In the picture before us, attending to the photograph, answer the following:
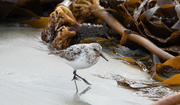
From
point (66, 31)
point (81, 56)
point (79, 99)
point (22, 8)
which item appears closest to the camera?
point (79, 99)

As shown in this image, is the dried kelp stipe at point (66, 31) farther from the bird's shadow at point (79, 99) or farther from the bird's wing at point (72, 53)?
the bird's shadow at point (79, 99)

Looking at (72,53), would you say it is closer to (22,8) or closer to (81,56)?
(81,56)

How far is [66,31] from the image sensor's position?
3264 millimetres

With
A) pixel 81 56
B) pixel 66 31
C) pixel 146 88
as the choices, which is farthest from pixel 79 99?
pixel 66 31

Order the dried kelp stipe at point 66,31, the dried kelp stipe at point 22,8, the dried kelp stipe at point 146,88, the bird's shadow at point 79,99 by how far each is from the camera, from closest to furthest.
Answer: the bird's shadow at point 79,99
the dried kelp stipe at point 146,88
the dried kelp stipe at point 66,31
the dried kelp stipe at point 22,8

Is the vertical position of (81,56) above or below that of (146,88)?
above

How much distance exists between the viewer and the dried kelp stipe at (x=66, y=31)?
3266 mm

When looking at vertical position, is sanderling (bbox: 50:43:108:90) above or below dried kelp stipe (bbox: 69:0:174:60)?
below

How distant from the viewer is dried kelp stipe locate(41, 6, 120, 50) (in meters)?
3.27

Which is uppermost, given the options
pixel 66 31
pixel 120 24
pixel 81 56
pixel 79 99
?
pixel 120 24

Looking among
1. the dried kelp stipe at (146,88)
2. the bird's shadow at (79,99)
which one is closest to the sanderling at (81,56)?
the bird's shadow at (79,99)

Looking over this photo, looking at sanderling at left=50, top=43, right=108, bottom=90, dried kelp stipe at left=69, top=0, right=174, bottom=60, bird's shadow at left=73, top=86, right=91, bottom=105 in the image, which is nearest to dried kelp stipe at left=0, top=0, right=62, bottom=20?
dried kelp stipe at left=69, top=0, right=174, bottom=60

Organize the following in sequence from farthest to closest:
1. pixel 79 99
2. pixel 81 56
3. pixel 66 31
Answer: pixel 66 31
pixel 81 56
pixel 79 99

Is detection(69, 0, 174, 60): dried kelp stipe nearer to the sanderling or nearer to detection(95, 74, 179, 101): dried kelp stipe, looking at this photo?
detection(95, 74, 179, 101): dried kelp stipe
